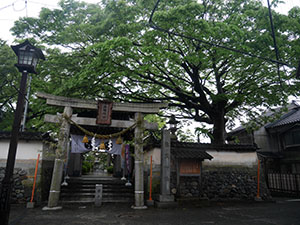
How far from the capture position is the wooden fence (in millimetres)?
15727

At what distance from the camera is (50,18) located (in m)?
13.3

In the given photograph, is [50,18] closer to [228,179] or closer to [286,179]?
[228,179]

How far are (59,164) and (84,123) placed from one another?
2403mm

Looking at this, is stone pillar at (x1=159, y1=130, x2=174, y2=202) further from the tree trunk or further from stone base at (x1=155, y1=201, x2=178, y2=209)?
the tree trunk

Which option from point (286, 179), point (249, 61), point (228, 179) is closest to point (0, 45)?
point (249, 61)

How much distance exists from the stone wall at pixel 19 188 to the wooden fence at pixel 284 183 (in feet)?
59.1

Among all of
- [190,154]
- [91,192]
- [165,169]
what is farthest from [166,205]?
[91,192]

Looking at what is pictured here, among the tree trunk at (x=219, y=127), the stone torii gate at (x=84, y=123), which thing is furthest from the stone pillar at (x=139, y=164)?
the tree trunk at (x=219, y=127)

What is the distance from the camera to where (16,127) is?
694cm

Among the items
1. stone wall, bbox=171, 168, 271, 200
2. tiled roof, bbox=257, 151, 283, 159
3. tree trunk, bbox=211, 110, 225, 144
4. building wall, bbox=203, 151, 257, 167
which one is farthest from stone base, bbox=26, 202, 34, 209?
tiled roof, bbox=257, 151, 283, 159

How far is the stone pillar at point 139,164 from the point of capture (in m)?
10.9

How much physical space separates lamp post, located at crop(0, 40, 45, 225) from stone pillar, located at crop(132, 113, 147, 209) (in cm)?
593

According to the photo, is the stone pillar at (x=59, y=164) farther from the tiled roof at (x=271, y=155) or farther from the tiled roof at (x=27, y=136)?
the tiled roof at (x=271, y=155)

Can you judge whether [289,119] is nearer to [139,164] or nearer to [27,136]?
[139,164]
